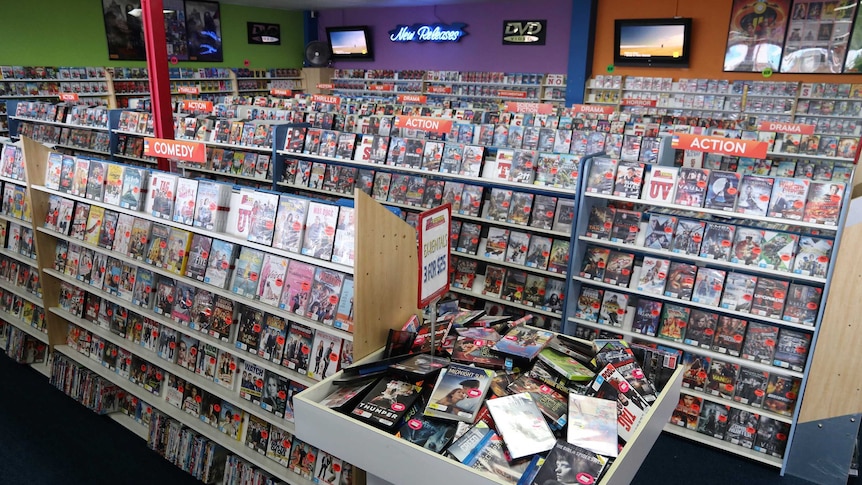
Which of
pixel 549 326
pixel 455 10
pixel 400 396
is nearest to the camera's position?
pixel 400 396

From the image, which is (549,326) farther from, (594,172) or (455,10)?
(455,10)

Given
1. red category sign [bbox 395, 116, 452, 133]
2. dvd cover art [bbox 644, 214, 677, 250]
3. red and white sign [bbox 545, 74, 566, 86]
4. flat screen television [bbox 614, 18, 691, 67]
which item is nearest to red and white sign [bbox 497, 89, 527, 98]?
red and white sign [bbox 545, 74, 566, 86]

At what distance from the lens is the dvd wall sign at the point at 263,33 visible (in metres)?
16.0

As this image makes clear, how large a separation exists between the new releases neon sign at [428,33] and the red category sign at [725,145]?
10.7 m

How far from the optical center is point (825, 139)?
7.68m

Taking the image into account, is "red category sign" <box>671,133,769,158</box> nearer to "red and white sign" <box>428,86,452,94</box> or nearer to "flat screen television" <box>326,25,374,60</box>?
"red and white sign" <box>428,86,452,94</box>

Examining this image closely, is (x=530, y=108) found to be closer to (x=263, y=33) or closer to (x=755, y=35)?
(x=755, y=35)

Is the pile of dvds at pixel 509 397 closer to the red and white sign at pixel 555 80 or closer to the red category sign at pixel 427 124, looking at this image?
the red category sign at pixel 427 124

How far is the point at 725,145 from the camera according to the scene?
178 inches

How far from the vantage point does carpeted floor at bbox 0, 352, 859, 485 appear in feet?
12.1

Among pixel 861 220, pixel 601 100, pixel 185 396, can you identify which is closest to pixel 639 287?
pixel 861 220

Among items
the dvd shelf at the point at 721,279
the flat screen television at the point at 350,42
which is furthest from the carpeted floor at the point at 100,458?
the flat screen television at the point at 350,42

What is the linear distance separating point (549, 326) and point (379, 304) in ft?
8.59

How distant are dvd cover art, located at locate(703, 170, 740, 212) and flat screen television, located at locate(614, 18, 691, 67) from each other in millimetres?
8609
